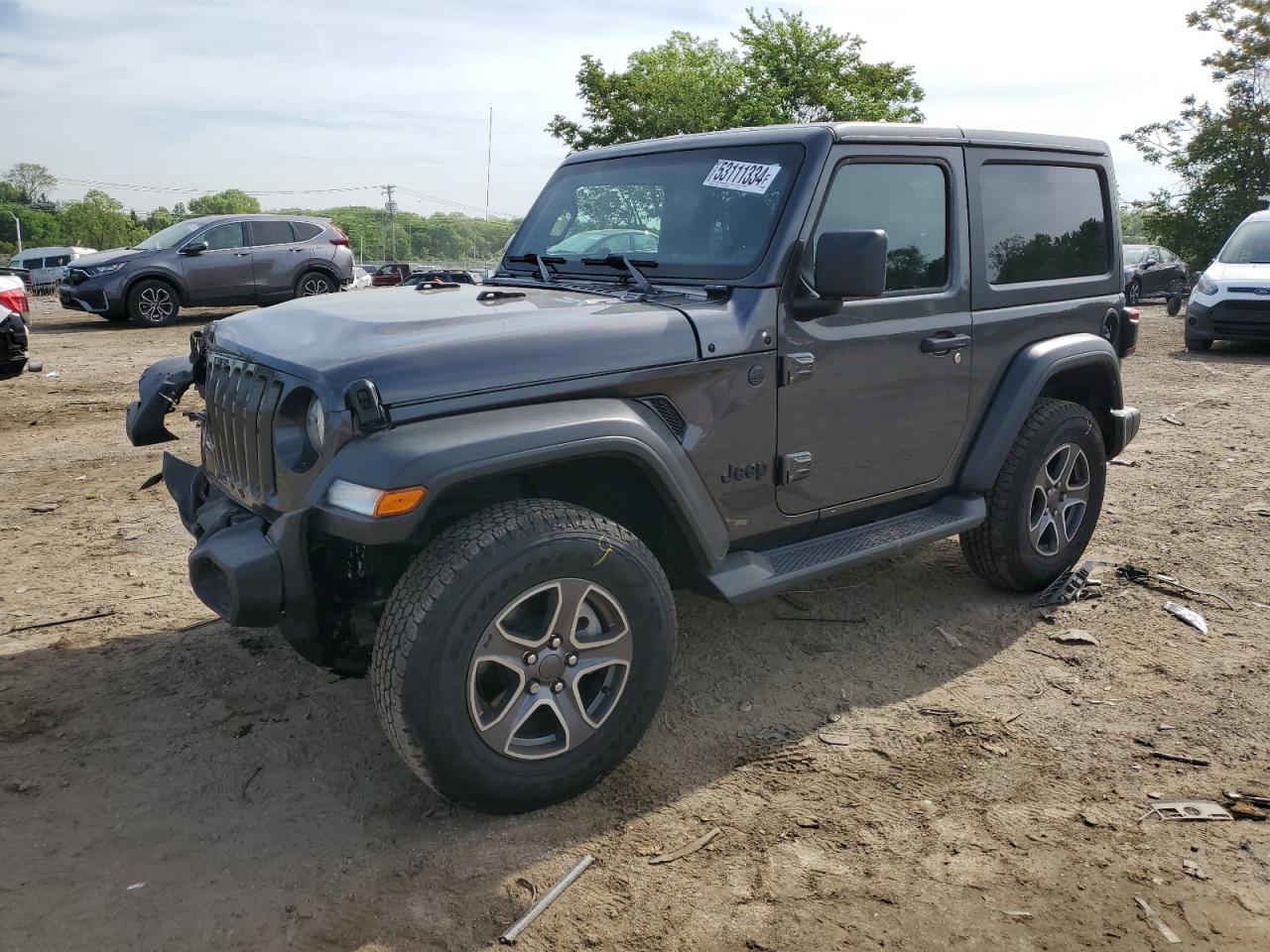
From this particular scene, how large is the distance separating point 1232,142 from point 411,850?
3381 cm

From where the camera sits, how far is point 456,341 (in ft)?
9.16

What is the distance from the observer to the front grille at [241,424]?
2.94 metres

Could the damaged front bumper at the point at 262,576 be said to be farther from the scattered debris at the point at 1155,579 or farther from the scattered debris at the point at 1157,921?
the scattered debris at the point at 1155,579

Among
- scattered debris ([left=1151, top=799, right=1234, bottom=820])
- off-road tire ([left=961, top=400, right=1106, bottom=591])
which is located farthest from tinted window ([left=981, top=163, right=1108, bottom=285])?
scattered debris ([left=1151, top=799, right=1234, bottom=820])

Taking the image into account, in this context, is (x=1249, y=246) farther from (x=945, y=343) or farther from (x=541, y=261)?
(x=541, y=261)

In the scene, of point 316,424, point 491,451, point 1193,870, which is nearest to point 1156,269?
point 1193,870

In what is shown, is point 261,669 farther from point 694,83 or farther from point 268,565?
point 694,83

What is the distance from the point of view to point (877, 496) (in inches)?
152

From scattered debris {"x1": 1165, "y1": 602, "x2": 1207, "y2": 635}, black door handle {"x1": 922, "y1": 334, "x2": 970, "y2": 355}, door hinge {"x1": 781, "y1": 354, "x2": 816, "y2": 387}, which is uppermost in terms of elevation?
black door handle {"x1": 922, "y1": 334, "x2": 970, "y2": 355}

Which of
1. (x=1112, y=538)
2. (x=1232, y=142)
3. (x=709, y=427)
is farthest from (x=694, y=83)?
(x=709, y=427)

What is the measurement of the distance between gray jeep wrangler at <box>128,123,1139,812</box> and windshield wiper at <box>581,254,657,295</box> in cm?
1

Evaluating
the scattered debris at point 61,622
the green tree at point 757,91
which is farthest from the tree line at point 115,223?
the scattered debris at point 61,622

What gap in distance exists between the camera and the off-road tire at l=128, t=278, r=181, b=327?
14.9 meters

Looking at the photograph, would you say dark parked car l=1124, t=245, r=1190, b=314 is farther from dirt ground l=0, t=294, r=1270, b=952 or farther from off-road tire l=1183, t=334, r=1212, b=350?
dirt ground l=0, t=294, r=1270, b=952
